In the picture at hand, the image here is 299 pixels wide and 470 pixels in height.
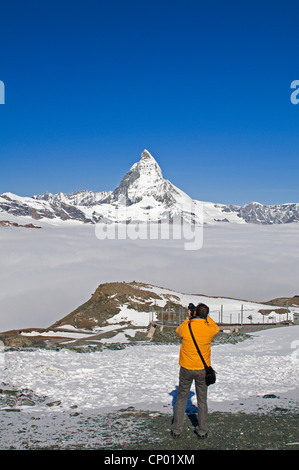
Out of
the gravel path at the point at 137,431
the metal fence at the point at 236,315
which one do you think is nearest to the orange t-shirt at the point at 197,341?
the gravel path at the point at 137,431

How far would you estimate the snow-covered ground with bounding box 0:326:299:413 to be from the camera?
440 inches

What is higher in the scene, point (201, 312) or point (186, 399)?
point (201, 312)

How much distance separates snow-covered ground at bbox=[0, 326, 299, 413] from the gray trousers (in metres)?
2.23

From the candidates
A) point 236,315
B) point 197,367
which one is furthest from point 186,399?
point 236,315

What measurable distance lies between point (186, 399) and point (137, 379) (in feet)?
19.3

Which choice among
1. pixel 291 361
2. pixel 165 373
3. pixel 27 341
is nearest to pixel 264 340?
pixel 291 361

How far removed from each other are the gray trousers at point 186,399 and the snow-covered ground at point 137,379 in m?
2.23

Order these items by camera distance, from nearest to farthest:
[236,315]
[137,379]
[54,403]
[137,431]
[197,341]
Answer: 1. [197,341]
2. [137,431]
3. [54,403]
4. [137,379]
5. [236,315]

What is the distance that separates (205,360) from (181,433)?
1.60 meters

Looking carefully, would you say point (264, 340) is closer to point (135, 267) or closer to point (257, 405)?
point (257, 405)

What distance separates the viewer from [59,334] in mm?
38531

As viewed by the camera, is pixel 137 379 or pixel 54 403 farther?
pixel 137 379

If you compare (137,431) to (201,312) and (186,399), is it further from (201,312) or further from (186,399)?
(201,312)

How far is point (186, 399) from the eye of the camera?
27.3ft
